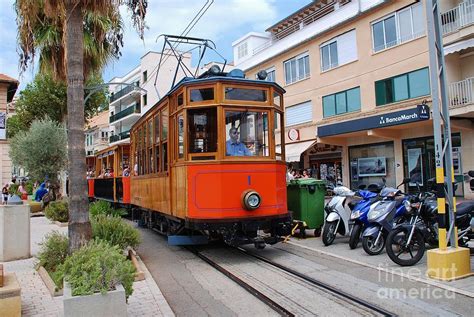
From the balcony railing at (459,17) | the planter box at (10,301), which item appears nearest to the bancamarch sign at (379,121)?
the balcony railing at (459,17)

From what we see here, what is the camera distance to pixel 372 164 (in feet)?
72.6

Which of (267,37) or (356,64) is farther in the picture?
(267,37)

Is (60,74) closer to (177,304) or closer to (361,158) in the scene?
(177,304)

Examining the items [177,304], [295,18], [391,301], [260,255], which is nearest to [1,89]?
[295,18]

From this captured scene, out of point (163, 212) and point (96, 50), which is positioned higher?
point (96, 50)

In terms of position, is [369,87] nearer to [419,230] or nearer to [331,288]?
[419,230]

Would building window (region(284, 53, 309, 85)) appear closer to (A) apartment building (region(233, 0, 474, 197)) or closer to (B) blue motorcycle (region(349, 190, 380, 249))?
(A) apartment building (region(233, 0, 474, 197))

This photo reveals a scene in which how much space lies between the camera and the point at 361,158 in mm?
22750

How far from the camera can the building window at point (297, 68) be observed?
25781 millimetres

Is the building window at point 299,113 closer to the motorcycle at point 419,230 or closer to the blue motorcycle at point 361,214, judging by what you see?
the blue motorcycle at point 361,214

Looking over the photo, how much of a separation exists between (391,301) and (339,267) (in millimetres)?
1969

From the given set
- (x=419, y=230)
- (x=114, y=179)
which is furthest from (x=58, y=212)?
(x=419, y=230)

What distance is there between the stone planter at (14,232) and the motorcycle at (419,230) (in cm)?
702

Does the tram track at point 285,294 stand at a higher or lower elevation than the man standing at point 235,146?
lower
